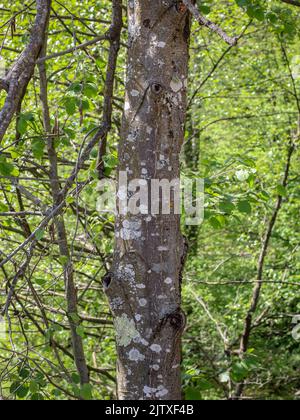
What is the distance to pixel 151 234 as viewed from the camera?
7.91ft

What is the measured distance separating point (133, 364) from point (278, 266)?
5299mm

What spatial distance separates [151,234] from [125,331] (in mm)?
377

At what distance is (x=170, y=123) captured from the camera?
246 centimetres

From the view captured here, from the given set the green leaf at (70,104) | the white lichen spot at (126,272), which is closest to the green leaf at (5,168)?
the green leaf at (70,104)

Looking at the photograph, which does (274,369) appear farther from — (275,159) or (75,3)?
(75,3)

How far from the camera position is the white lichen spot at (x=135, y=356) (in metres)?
2.39

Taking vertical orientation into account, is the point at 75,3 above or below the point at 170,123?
above

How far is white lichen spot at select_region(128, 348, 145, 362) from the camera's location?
2.39m

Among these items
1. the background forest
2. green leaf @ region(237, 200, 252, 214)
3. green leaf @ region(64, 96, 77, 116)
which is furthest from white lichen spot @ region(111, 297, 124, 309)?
the background forest

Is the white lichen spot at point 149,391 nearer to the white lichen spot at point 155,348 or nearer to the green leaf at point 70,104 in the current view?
the white lichen spot at point 155,348

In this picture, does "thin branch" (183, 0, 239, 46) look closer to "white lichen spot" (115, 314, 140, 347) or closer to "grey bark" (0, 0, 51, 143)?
"grey bark" (0, 0, 51, 143)

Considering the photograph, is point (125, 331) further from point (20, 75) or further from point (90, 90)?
point (90, 90)

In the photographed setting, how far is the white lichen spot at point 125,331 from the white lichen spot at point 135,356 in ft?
0.11
